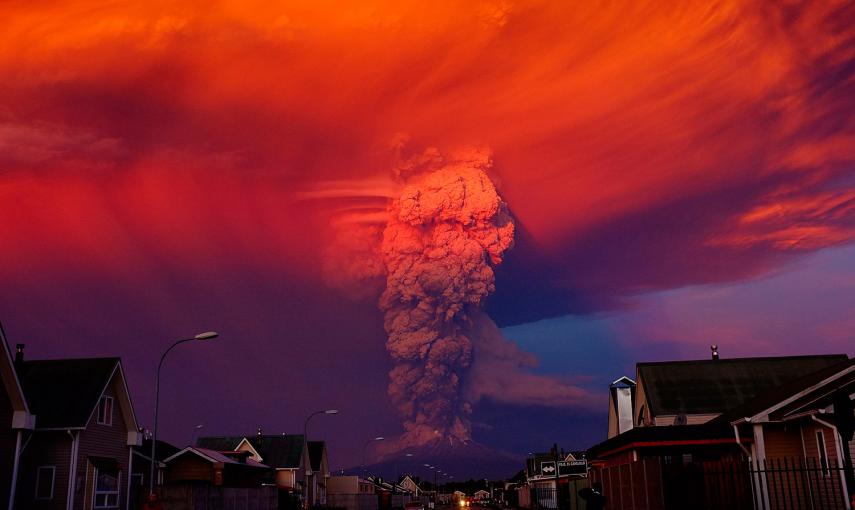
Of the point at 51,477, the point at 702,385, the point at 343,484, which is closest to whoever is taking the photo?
the point at 51,477

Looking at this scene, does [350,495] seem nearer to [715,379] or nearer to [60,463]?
[715,379]

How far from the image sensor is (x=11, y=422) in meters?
34.4

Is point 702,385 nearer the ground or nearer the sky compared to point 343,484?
nearer the sky

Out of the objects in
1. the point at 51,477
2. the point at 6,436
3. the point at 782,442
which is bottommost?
the point at 51,477

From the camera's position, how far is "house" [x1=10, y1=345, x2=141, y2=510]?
36094mm

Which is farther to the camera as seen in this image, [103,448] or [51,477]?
[103,448]

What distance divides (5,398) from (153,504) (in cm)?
1760

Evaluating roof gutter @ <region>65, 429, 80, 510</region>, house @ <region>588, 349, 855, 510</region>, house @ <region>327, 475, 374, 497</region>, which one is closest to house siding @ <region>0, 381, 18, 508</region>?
roof gutter @ <region>65, 429, 80, 510</region>

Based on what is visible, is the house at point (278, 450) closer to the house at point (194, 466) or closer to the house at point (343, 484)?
the house at point (343, 484)

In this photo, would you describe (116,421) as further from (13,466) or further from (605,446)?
(605,446)

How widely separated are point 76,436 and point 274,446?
51379 millimetres

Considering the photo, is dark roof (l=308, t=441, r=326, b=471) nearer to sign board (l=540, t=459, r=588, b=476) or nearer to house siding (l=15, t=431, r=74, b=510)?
sign board (l=540, t=459, r=588, b=476)

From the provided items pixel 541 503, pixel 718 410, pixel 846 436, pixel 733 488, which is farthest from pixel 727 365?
pixel 846 436

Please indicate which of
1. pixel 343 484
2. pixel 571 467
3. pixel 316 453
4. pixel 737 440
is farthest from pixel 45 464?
pixel 571 467
